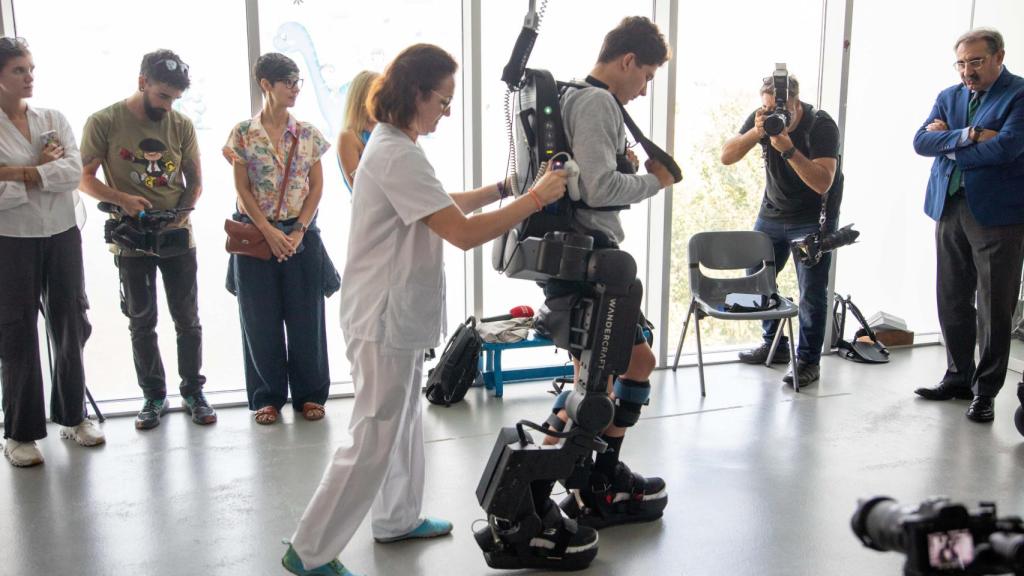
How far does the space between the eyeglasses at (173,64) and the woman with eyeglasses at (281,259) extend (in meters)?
0.30

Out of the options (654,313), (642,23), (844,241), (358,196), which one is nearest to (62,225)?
(358,196)

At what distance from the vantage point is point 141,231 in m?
3.60

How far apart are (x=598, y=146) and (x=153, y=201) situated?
2287 millimetres

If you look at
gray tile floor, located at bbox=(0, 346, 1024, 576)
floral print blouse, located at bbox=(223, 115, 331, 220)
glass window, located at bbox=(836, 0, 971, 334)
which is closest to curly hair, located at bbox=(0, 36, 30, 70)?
floral print blouse, located at bbox=(223, 115, 331, 220)

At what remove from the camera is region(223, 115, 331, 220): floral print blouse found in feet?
12.1

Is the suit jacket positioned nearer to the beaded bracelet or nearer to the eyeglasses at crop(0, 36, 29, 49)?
the beaded bracelet

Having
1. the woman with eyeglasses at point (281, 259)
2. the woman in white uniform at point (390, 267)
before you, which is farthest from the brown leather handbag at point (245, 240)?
the woman in white uniform at point (390, 267)

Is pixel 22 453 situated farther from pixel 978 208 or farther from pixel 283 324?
pixel 978 208

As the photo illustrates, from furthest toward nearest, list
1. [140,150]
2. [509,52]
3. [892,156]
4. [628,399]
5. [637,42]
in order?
[892,156], [509,52], [140,150], [628,399], [637,42]

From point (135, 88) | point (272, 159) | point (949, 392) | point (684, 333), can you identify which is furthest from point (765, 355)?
point (135, 88)

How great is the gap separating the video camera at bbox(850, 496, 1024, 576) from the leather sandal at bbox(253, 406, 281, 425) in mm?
3224

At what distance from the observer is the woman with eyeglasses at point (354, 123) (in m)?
3.38

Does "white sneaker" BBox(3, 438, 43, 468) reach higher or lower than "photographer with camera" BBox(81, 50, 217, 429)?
lower

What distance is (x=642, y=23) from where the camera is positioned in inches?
98.2
